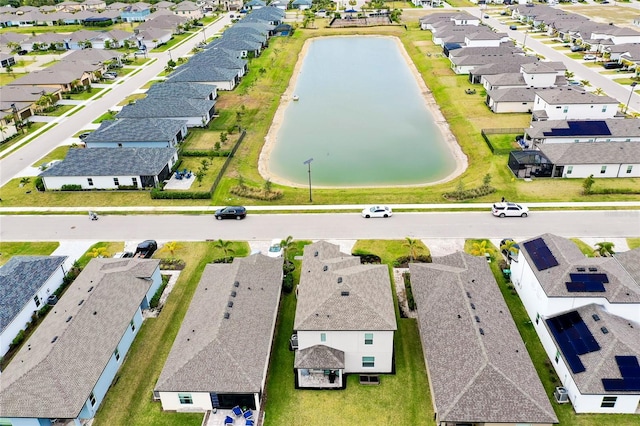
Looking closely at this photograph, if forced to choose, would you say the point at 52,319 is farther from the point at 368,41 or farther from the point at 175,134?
the point at 368,41

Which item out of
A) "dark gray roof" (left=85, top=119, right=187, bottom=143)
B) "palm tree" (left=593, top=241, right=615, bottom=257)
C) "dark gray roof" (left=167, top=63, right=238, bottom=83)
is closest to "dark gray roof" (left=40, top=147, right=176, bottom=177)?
"dark gray roof" (left=85, top=119, right=187, bottom=143)

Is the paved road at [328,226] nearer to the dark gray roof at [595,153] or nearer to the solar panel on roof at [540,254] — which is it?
the solar panel on roof at [540,254]

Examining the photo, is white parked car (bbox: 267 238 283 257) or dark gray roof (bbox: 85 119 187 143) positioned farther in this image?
dark gray roof (bbox: 85 119 187 143)

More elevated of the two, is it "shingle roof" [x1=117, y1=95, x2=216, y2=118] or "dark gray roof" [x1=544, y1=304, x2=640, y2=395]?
"shingle roof" [x1=117, y1=95, x2=216, y2=118]

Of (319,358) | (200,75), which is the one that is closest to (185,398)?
(319,358)

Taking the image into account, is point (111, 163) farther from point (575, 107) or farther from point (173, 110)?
point (575, 107)

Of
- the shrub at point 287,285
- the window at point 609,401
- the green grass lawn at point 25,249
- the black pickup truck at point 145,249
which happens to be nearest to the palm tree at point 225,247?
the black pickup truck at point 145,249

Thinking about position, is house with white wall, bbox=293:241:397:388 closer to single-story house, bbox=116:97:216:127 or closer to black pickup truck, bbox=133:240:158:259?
black pickup truck, bbox=133:240:158:259
